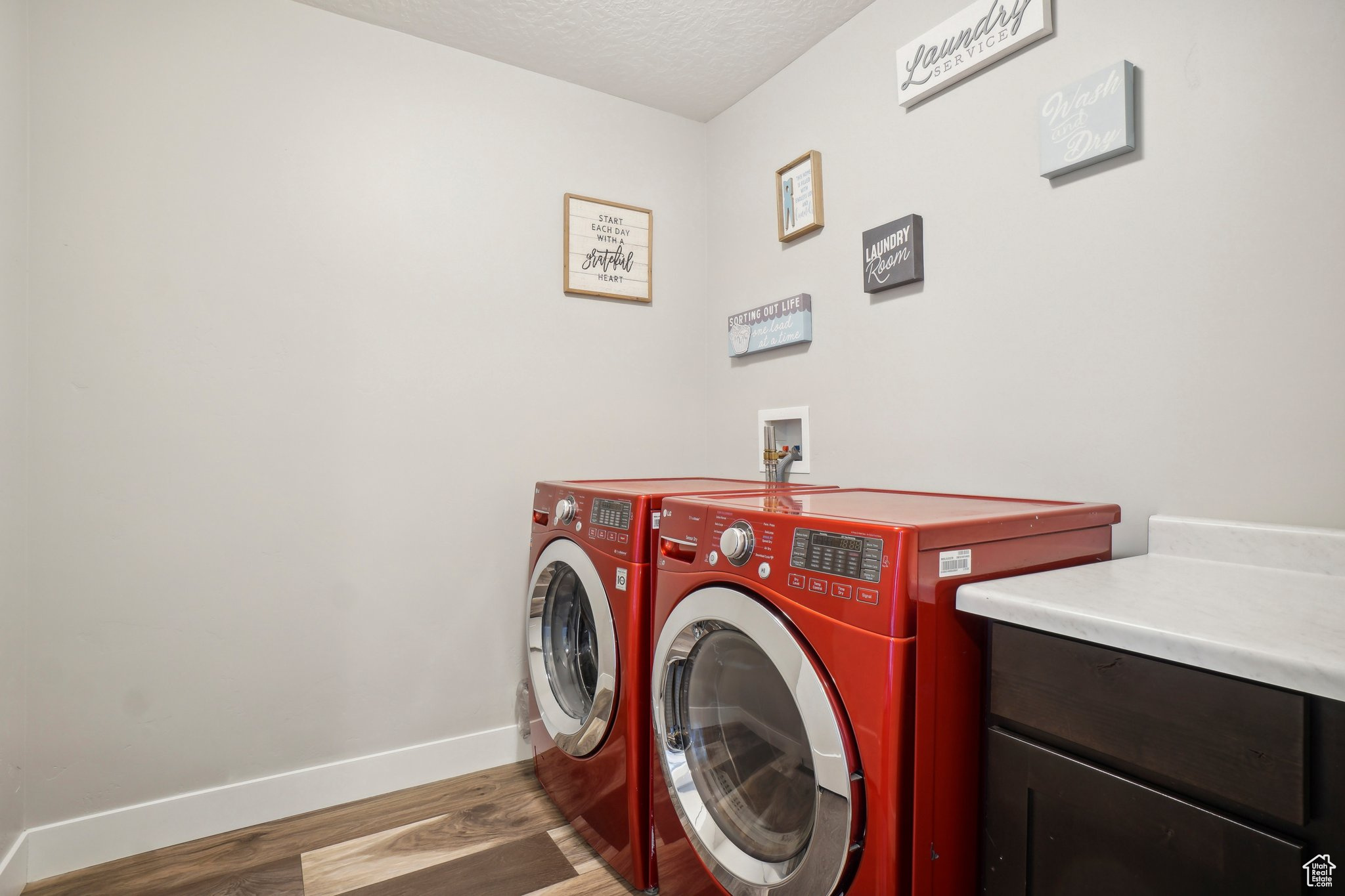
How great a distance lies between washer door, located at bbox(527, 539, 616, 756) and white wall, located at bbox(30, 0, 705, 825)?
0.32 meters

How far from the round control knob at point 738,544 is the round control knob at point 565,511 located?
68 centimetres

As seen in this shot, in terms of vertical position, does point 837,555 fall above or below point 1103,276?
below

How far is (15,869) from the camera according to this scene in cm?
155

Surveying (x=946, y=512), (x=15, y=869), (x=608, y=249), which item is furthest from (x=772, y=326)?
(x=15, y=869)

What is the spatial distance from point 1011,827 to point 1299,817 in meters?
0.35

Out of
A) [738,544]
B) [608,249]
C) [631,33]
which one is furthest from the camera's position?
[608,249]

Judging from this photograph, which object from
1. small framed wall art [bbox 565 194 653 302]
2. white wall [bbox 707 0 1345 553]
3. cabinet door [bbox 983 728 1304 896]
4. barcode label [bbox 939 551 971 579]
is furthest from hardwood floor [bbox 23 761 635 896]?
small framed wall art [bbox 565 194 653 302]

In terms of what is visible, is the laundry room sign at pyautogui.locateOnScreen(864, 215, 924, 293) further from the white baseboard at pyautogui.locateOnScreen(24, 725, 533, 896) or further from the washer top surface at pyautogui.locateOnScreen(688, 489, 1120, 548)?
the white baseboard at pyautogui.locateOnScreen(24, 725, 533, 896)

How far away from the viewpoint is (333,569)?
1977 mm

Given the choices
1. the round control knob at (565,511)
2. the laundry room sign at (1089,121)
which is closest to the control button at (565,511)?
the round control knob at (565,511)

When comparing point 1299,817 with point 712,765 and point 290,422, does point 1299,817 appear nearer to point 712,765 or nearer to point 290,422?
point 712,765

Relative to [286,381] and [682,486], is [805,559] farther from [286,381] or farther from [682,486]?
[286,381]

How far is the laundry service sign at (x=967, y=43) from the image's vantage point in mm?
1478

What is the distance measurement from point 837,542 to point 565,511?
0.96m
